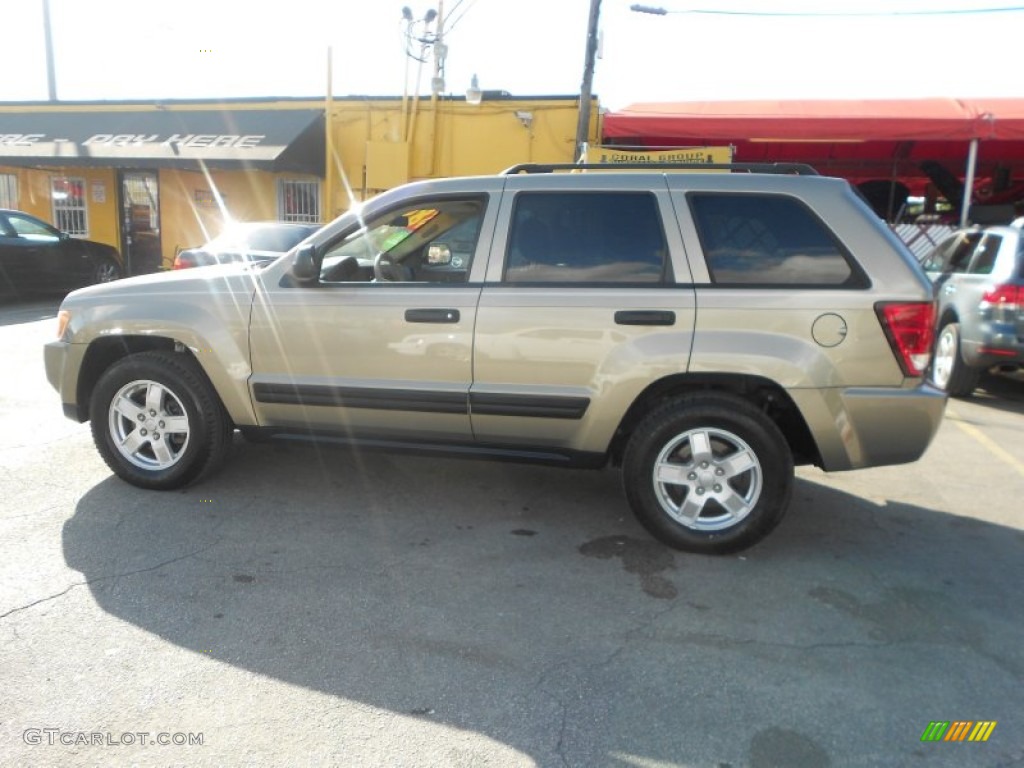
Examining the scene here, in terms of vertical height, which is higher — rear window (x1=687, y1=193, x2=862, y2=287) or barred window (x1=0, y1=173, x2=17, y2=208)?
rear window (x1=687, y1=193, x2=862, y2=287)

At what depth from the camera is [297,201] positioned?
16203mm

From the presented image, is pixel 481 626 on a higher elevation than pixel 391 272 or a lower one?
lower

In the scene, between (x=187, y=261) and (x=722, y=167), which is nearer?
(x=722, y=167)

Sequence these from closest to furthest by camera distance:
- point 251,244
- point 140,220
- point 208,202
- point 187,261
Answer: point 251,244
point 187,261
point 208,202
point 140,220

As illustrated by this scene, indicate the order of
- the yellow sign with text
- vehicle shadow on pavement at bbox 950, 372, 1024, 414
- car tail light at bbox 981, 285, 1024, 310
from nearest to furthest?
car tail light at bbox 981, 285, 1024, 310
vehicle shadow on pavement at bbox 950, 372, 1024, 414
the yellow sign with text

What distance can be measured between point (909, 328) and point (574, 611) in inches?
79.1

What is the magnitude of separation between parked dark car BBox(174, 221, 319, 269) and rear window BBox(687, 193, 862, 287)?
6440mm

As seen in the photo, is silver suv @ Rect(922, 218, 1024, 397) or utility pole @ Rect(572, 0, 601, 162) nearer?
silver suv @ Rect(922, 218, 1024, 397)

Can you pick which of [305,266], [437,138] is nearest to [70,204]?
[437,138]

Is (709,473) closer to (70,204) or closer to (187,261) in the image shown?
(187,261)

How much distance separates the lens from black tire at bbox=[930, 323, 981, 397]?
7.16 meters

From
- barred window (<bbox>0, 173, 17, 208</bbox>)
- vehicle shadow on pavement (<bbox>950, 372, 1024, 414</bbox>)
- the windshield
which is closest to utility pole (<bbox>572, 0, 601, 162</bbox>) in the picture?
the windshield

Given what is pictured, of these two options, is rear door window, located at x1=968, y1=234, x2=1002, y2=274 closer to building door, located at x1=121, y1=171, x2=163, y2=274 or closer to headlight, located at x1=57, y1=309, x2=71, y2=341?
headlight, located at x1=57, y1=309, x2=71, y2=341

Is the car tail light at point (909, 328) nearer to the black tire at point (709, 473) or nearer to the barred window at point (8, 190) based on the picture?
the black tire at point (709, 473)
